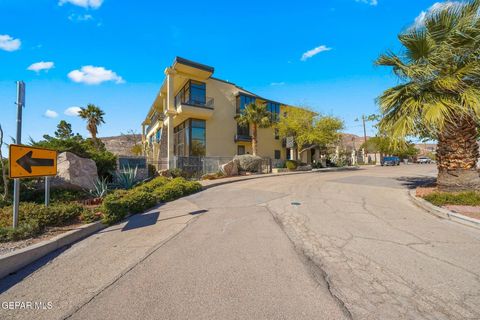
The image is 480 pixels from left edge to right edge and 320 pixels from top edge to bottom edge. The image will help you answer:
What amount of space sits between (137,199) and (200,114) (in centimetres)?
1633

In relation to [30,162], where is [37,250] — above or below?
below

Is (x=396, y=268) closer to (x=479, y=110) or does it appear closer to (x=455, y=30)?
(x=479, y=110)

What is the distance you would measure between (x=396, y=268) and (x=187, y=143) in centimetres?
2208

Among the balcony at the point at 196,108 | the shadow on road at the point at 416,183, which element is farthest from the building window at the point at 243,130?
the shadow on road at the point at 416,183

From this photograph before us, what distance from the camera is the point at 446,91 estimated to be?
8039 millimetres

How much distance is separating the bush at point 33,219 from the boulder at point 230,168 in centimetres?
1257

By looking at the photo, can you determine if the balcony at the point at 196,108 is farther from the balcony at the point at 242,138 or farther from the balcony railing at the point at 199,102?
the balcony at the point at 242,138

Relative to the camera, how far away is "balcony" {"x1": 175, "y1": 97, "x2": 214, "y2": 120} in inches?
829

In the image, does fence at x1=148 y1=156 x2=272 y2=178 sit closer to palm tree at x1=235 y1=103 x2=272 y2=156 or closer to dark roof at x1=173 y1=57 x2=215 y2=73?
palm tree at x1=235 y1=103 x2=272 y2=156

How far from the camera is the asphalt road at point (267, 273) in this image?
2434 millimetres

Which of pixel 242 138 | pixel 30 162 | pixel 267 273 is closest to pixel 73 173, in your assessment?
pixel 30 162

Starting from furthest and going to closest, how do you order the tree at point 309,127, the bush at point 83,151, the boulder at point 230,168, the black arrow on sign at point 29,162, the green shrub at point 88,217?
the tree at point 309,127 < the boulder at point 230,168 < the bush at point 83,151 < the green shrub at point 88,217 < the black arrow on sign at point 29,162

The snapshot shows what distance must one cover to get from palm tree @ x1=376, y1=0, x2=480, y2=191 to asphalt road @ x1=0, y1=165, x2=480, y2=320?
4184mm

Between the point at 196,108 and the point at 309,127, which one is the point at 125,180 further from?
the point at 309,127
